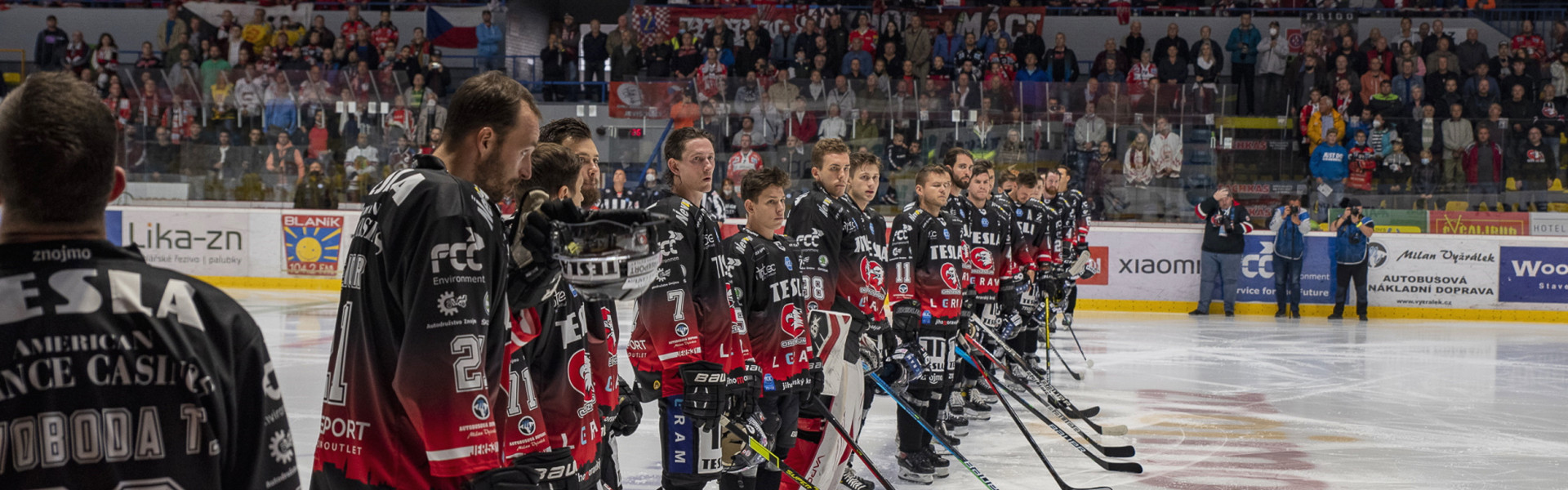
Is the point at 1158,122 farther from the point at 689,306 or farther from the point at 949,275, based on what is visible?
the point at 689,306

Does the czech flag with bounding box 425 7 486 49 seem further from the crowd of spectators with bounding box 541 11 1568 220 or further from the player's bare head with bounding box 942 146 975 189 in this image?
the player's bare head with bounding box 942 146 975 189

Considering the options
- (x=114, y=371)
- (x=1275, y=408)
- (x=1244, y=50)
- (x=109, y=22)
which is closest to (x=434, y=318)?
(x=114, y=371)

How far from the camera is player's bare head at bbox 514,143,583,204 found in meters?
2.89

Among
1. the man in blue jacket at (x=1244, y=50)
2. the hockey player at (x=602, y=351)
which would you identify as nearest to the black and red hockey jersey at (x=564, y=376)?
the hockey player at (x=602, y=351)

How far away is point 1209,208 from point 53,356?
1330cm

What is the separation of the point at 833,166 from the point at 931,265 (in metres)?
1.11

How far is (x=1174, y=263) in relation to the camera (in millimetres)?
13680

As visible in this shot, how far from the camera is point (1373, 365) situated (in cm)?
975

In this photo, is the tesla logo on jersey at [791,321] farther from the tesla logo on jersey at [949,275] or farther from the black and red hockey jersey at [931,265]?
the tesla logo on jersey at [949,275]

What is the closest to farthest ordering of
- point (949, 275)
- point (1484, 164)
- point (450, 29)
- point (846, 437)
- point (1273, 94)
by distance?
point (846, 437)
point (949, 275)
point (1484, 164)
point (1273, 94)
point (450, 29)

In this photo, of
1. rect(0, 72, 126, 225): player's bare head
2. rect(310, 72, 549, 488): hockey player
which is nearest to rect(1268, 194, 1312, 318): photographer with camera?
rect(310, 72, 549, 488): hockey player

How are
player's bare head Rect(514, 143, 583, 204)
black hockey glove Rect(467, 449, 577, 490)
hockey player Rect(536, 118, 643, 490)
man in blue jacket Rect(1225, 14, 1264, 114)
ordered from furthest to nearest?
man in blue jacket Rect(1225, 14, 1264, 114)
player's bare head Rect(514, 143, 583, 204)
hockey player Rect(536, 118, 643, 490)
black hockey glove Rect(467, 449, 577, 490)

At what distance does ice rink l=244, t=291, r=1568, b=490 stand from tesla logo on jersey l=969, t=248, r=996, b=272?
0.89 metres

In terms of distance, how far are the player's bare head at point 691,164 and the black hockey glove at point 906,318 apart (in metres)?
2.20
